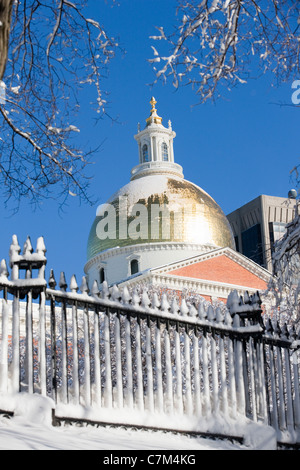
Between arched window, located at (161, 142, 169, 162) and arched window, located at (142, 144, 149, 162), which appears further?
arched window, located at (142, 144, 149, 162)

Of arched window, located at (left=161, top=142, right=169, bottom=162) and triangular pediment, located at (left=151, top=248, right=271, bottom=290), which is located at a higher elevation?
arched window, located at (left=161, top=142, right=169, bottom=162)

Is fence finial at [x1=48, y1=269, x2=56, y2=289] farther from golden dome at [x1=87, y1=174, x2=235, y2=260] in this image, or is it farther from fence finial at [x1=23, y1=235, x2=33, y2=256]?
golden dome at [x1=87, y1=174, x2=235, y2=260]

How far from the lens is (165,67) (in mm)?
6922

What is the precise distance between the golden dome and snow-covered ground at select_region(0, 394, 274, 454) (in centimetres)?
4688

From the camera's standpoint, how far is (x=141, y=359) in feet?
22.8

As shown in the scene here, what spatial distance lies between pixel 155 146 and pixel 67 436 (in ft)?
202

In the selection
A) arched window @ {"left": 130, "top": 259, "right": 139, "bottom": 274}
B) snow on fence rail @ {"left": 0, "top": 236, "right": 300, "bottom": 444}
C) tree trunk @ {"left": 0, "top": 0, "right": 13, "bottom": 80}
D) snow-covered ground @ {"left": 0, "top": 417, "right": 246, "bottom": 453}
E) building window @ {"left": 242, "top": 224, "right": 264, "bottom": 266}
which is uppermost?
building window @ {"left": 242, "top": 224, "right": 264, "bottom": 266}

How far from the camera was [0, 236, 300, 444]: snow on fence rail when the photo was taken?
20.7 feet

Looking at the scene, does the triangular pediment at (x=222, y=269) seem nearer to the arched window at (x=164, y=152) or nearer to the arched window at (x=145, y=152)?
the arched window at (x=164, y=152)

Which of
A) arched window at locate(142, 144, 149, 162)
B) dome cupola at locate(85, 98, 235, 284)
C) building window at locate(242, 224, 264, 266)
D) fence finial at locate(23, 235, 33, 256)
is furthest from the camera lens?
building window at locate(242, 224, 264, 266)

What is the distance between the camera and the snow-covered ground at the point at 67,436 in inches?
210

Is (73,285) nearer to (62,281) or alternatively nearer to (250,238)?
(62,281)

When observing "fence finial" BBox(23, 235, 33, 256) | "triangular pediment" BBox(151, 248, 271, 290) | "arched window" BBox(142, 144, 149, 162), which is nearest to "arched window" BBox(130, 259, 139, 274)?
"triangular pediment" BBox(151, 248, 271, 290)

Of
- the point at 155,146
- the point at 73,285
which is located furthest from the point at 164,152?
the point at 73,285
